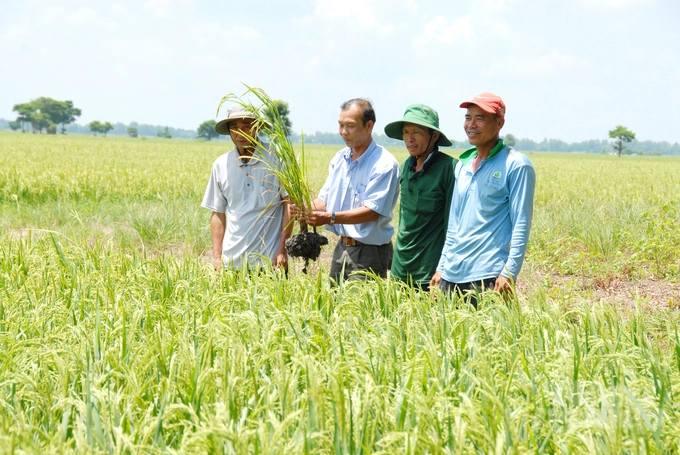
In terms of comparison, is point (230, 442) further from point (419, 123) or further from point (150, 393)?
point (419, 123)

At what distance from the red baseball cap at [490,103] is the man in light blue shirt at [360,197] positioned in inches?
28.5

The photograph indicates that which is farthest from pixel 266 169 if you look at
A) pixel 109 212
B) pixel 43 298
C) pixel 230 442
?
pixel 109 212

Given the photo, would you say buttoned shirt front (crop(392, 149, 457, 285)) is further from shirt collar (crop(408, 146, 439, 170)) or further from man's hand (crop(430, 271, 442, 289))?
man's hand (crop(430, 271, 442, 289))

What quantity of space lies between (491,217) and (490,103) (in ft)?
2.01

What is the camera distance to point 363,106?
12.5 feet

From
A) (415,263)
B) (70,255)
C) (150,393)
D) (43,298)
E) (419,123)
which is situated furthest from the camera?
(70,255)

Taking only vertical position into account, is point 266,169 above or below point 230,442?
above

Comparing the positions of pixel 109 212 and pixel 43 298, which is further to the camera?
pixel 109 212

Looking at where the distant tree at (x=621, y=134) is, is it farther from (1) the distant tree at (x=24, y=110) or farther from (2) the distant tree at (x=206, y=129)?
(1) the distant tree at (x=24, y=110)

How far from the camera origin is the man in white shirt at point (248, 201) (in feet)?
12.9

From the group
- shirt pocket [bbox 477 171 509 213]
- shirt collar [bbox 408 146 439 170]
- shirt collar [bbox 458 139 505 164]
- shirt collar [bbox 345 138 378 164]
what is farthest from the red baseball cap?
shirt collar [bbox 345 138 378 164]

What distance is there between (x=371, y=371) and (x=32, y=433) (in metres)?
1.04

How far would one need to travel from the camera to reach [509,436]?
5.20 feet

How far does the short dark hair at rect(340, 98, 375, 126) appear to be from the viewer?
3.81 m
